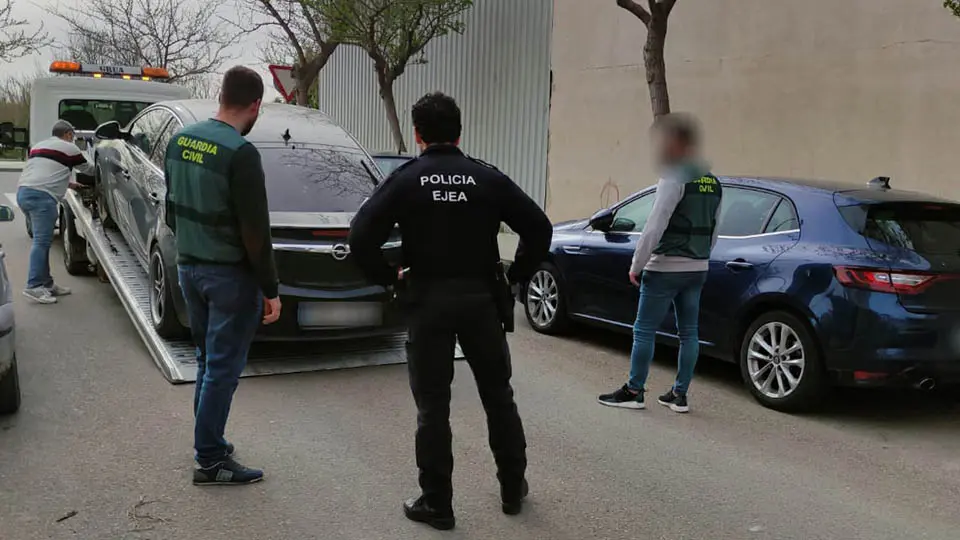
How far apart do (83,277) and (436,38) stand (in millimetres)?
10113

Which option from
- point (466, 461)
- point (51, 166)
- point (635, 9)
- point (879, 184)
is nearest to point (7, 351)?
point (466, 461)

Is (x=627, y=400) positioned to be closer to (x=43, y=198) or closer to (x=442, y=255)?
(x=442, y=255)

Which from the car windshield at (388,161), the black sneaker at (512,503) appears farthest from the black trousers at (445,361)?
the car windshield at (388,161)

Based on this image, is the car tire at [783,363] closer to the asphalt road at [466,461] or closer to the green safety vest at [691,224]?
the asphalt road at [466,461]

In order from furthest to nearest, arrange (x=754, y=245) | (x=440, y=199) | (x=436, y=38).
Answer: (x=436, y=38) → (x=754, y=245) → (x=440, y=199)

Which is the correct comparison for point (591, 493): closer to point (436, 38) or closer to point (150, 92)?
point (150, 92)

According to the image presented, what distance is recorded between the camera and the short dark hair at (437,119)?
3549 mm

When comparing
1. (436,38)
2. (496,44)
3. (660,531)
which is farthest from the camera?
(436,38)

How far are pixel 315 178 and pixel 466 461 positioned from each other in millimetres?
2950

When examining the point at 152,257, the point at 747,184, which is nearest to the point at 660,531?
the point at 747,184

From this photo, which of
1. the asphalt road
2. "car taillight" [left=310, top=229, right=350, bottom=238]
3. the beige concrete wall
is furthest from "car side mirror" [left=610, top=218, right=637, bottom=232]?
the beige concrete wall

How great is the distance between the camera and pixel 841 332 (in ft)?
17.3

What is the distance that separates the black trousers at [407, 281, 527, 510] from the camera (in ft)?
11.7

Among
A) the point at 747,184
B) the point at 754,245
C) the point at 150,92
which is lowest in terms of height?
the point at 754,245
